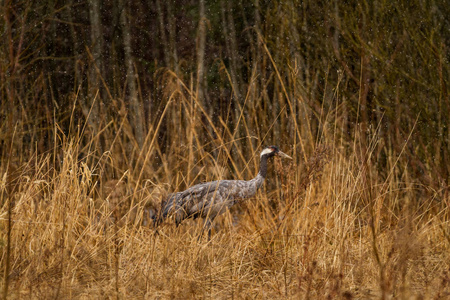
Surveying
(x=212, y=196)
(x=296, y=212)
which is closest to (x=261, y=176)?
(x=212, y=196)

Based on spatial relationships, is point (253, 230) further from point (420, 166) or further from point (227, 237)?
point (420, 166)

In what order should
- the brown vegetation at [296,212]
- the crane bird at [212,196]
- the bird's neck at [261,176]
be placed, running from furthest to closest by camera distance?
the bird's neck at [261,176], the crane bird at [212,196], the brown vegetation at [296,212]

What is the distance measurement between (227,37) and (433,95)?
643 cm

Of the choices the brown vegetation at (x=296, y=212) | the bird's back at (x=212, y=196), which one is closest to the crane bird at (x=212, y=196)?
the bird's back at (x=212, y=196)

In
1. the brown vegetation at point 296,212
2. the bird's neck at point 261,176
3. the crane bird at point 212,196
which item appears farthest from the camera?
the bird's neck at point 261,176

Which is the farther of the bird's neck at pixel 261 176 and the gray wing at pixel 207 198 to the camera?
the bird's neck at pixel 261 176

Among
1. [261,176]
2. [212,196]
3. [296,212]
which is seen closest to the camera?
[296,212]

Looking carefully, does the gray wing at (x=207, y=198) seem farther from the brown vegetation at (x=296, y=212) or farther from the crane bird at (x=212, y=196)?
the brown vegetation at (x=296, y=212)

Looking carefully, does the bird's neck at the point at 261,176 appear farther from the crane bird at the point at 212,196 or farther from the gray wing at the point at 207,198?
the gray wing at the point at 207,198

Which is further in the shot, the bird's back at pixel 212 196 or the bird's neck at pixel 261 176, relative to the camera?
the bird's neck at pixel 261 176

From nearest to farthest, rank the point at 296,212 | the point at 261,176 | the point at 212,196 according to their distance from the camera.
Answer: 1. the point at 296,212
2. the point at 212,196
3. the point at 261,176

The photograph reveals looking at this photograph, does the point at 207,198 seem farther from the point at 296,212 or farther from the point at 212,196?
the point at 296,212

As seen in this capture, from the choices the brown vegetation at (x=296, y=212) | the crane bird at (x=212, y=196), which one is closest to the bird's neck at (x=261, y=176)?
the crane bird at (x=212, y=196)

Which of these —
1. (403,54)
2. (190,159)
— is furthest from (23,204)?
(403,54)
